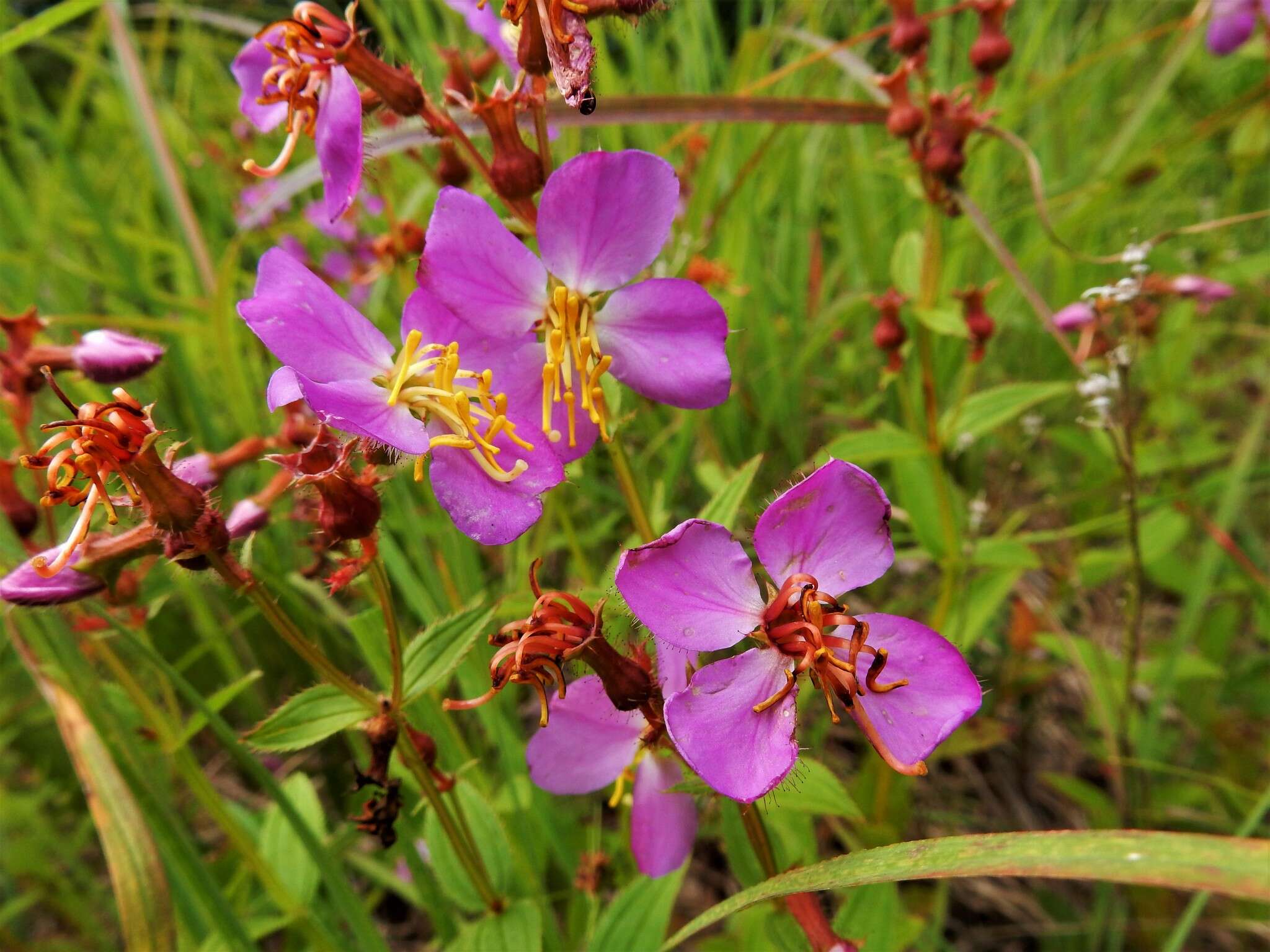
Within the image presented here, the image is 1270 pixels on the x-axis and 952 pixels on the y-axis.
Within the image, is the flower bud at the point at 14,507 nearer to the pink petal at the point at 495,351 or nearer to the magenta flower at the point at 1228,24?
the pink petal at the point at 495,351

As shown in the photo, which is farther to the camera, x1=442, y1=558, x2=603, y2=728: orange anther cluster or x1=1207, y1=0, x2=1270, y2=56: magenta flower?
x1=1207, y1=0, x2=1270, y2=56: magenta flower

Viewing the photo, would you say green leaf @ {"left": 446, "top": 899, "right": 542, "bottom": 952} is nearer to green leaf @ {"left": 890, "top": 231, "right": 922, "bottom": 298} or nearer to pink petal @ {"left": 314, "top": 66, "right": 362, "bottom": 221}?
pink petal @ {"left": 314, "top": 66, "right": 362, "bottom": 221}

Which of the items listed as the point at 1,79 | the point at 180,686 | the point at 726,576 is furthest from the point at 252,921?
the point at 1,79

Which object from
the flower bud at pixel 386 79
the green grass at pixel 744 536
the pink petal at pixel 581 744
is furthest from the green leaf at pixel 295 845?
the flower bud at pixel 386 79

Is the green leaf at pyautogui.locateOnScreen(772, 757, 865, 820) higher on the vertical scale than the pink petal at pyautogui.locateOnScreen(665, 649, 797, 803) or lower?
lower

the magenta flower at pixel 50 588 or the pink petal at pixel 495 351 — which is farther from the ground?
the pink petal at pixel 495 351

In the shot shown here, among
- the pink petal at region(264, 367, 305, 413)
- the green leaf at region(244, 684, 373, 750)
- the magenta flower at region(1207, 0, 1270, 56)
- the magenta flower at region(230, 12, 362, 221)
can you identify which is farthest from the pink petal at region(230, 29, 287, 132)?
the magenta flower at region(1207, 0, 1270, 56)

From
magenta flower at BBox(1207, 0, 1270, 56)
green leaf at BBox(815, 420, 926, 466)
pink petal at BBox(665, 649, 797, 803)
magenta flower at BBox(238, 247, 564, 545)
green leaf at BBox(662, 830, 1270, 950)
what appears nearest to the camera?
green leaf at BBox(662, 830, 1270, 950)
